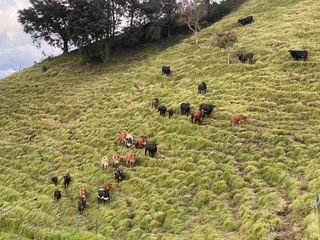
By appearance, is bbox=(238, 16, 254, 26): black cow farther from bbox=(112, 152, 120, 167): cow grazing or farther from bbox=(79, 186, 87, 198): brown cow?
bbox=(79, 186, 87, 198): brown cow

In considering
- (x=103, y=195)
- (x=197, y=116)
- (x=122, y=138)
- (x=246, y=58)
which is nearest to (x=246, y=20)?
(x=246, y=58)

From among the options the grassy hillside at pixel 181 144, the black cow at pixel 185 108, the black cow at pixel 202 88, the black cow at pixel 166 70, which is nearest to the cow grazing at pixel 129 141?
the grassy hillside at pixel 181 144

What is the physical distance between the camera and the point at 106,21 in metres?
60.4

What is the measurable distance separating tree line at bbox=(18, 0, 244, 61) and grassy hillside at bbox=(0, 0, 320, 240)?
4.31 meters

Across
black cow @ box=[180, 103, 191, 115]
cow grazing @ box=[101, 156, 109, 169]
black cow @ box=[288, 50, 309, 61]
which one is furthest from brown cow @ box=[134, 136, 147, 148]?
black cow @ box=[288, 50, 309, 61]

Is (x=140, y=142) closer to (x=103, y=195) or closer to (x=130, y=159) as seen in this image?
(x=130, y=159)

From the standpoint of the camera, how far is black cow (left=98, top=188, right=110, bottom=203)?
30953 millimetres

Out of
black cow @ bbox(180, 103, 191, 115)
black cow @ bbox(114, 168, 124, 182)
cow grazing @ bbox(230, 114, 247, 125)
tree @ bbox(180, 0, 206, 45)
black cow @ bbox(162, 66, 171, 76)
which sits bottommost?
black cow @ bbox(114, 168, 124, 182)

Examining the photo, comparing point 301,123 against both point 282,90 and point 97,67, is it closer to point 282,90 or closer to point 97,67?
point 282,90

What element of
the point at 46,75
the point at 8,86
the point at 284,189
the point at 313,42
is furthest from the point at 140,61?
the point at 284,189

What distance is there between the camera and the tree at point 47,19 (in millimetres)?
64750

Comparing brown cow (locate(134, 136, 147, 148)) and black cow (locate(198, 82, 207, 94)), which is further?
black cow (locate(198, 82, 207, 94))

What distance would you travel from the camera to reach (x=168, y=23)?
6594 centimetres

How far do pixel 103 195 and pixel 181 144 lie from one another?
24.9ft
